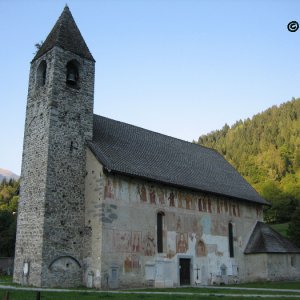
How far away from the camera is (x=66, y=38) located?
27.9 m

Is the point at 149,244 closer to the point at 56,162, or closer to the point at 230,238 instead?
the point at 56,162

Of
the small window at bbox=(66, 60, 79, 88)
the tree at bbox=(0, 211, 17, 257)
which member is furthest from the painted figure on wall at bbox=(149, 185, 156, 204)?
the tree at bbox=(0, 211, 17, 257)

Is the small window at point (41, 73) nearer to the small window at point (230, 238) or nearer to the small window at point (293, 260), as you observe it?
the small window at point (230, 238)

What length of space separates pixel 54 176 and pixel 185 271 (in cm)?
1130

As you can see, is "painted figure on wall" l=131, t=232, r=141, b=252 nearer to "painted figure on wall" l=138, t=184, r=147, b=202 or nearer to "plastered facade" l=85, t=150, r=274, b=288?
"plastered facade" l=85, t=150, r=274, b=288

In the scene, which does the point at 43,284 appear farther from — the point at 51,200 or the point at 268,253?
the point at 268,253

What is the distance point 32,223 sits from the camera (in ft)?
81.0

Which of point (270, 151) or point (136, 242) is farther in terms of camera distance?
point (270, 151)

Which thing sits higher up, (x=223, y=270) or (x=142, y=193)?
(x=142, y=193)

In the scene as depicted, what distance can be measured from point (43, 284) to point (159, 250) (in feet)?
26.0

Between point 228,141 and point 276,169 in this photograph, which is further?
point 228,141

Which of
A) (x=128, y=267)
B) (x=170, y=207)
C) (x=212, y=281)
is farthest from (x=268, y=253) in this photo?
(x=128, y=267)

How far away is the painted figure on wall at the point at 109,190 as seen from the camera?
82.0ft

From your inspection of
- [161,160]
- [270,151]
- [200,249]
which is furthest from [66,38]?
[270,151]
